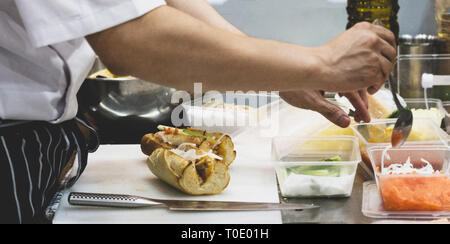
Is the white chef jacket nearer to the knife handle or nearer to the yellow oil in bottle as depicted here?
the knife handle

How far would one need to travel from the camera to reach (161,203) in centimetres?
125

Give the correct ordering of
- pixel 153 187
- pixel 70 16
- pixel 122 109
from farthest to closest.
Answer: pixel 122 109 → pixel 153 187 → pixel 70 16

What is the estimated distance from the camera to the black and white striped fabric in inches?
44.1

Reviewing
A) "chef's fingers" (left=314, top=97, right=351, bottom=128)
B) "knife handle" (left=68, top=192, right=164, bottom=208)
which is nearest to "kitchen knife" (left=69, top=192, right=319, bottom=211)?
"knife handle" (left=68, top=192, right=164, bottom=208)

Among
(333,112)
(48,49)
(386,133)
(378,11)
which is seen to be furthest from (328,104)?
(378,11)

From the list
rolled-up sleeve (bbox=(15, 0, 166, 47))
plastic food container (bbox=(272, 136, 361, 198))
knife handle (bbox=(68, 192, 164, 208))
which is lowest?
knife handle (bbox=(68, 192, 164, 208))

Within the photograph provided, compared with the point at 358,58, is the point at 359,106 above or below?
below

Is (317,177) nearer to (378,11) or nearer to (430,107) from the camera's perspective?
(430,107)

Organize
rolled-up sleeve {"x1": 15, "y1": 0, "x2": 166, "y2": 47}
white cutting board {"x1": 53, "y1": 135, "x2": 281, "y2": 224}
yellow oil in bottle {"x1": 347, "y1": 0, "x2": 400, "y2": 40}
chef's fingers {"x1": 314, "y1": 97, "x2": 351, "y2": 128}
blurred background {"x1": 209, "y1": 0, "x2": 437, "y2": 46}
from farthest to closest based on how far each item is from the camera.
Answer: blurred background {"x1": 209, "y1": 0, "x2": 437, "y2": 46}, yellow oil in bottle {"x1": 347, "y1": 0, "x2": 400, "y2": 40}, chef's fingers {"x1": 314, "y1": 97, "x2": 351, "y2": 128}, white cutting board {"x1": 53, "y1": 135, "x2": 281, "y2": 224}, rolled-up sleeve {"x1": 15, "y1": 0, "x2": 166, "y2": 47}

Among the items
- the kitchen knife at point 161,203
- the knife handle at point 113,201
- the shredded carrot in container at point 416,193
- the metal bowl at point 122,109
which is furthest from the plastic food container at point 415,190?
the metal bowl at point 122,109

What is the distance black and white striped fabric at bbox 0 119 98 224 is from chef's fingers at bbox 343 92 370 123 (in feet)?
2.28

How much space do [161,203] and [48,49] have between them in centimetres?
41
